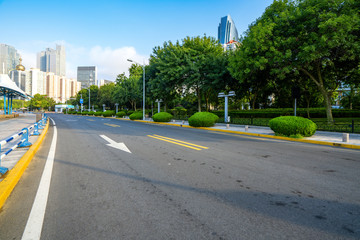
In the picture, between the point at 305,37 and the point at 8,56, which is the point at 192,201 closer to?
the point at 305,37

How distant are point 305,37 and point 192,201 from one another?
604 inches

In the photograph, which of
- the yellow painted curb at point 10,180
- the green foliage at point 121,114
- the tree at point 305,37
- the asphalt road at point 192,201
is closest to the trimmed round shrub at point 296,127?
the tree at point 305,37

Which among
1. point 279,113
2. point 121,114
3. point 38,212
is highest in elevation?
point 279,113

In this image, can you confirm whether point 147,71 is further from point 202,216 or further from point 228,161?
point 202,216

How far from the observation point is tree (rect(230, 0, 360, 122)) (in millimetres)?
11930

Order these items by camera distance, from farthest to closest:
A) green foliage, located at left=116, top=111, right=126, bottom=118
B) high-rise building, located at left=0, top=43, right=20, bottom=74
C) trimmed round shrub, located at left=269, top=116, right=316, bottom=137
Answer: high-rise building, located at left=0, top=43, right=20, bottom=74 → green foliage, located at left=116, top=111, right=126, bottom=118 → trimmed round shrub, located at left=269, top=116, right=316, bottom=137

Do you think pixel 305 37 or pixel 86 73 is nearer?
pixel 305 37

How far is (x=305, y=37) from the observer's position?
13.5m

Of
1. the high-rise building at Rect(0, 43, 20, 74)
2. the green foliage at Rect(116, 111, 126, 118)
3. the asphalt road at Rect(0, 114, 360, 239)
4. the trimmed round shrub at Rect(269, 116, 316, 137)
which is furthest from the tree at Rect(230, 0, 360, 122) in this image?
the high-rise building at Rect(0, 43, 20, 74)

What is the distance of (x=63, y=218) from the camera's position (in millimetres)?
2525

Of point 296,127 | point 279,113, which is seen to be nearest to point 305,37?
point 296,127

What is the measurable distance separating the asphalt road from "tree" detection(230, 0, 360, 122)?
10.4m

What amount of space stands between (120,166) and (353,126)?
13.1m

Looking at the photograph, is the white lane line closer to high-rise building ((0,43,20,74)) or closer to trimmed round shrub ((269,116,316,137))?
trimmed round shrub ((269,116,316,137))
